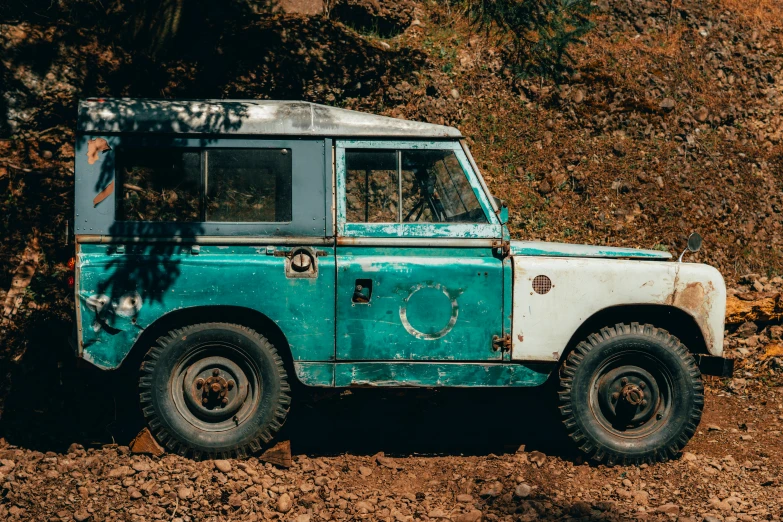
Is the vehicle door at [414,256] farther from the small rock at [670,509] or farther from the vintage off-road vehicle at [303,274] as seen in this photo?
the small rock at [670,509]

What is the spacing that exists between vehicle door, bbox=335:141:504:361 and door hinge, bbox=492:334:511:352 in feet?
0.08

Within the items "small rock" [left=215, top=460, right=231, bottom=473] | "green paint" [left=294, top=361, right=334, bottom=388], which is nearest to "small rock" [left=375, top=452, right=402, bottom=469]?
"green paint" [left=294, top=361, right=334, bottom=388]

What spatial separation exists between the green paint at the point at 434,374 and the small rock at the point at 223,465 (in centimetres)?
→ 89

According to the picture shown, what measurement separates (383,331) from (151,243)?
5.49 ft

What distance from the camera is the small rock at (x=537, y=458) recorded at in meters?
5.64

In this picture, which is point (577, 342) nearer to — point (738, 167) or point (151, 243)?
point (151, 243)

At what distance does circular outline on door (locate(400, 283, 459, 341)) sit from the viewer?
5348 millimetres

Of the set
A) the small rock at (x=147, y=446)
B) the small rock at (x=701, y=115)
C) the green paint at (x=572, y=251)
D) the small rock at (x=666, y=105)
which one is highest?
the small rock at (x=666, y=105)

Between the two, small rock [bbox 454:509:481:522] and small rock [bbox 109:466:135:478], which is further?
small rock [bbox 109:466:135:478]

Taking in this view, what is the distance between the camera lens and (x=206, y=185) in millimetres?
5383

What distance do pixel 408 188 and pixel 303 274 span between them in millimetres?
941

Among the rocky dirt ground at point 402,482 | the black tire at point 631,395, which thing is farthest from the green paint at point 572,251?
the rocky dirt ground at point 402,482

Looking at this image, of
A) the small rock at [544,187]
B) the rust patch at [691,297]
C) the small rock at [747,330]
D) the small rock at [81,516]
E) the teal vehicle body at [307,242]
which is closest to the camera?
the small rock at [81,516]

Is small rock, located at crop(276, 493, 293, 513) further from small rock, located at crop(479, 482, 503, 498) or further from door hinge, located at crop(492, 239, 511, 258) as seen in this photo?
door hinge, located at crop(492, 239, 511, 258)
